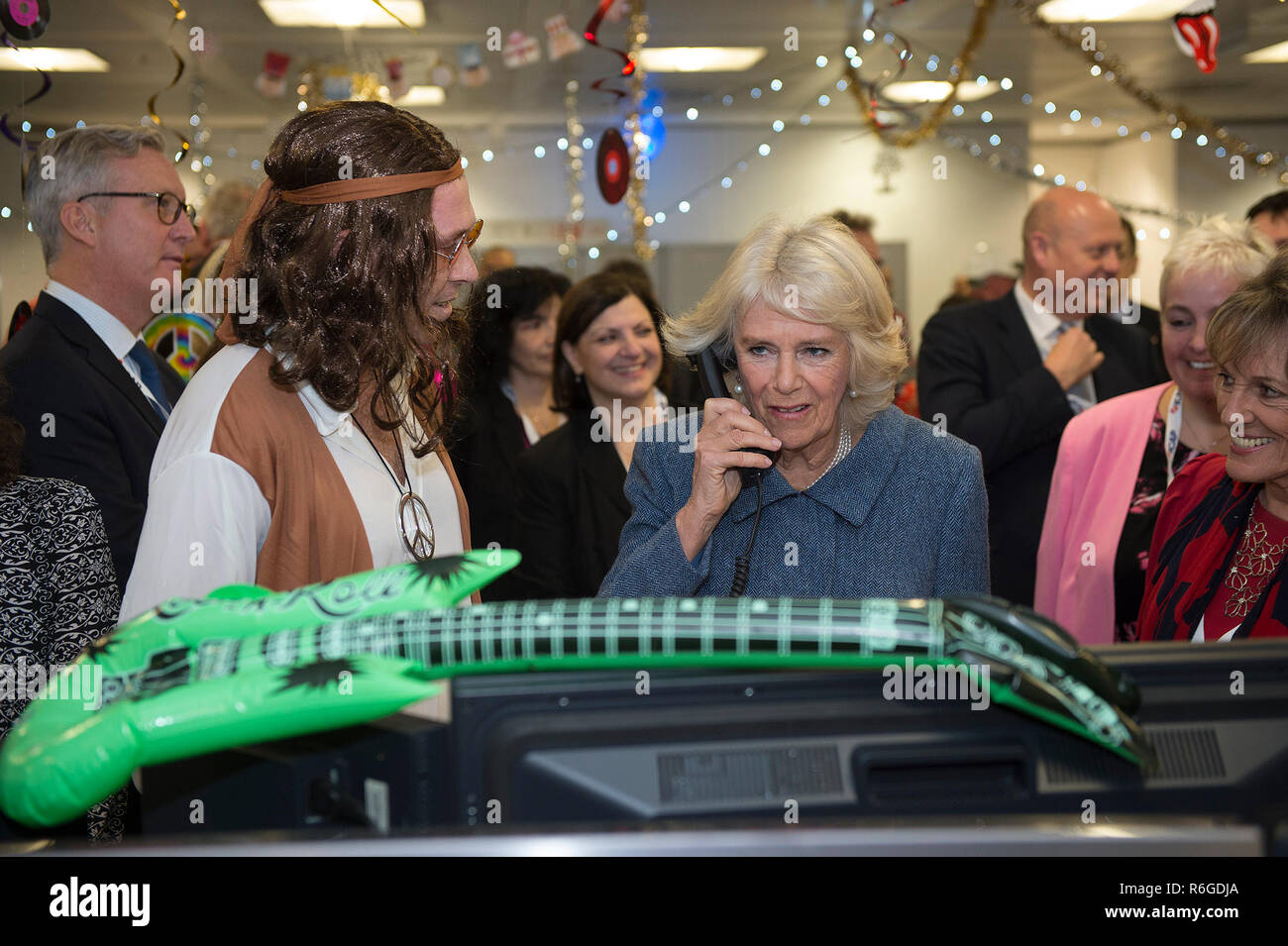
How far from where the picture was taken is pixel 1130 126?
9531 millimetres

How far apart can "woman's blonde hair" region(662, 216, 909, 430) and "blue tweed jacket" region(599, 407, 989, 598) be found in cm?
10

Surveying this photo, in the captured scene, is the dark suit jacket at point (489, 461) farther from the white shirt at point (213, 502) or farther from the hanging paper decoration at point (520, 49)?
the hanging paper decoration at point (520, 49)

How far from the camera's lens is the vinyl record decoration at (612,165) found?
6.14 meters

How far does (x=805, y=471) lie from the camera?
1.84m

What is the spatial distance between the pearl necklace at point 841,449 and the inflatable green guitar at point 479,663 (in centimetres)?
99

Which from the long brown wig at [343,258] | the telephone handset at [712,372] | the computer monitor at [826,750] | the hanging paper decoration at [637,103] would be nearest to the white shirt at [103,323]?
the long brown wig at [343,258]

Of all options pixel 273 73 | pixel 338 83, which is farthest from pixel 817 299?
pixel 273 73

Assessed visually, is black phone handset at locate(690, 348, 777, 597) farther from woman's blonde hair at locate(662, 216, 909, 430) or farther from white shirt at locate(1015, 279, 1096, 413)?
white shirt at locate(1015, 279, 1096, 413)

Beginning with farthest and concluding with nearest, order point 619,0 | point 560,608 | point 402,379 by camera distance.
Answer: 1. point 619,0
2. point 402,379
3. point 560,608

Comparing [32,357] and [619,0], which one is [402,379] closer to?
[32,357]

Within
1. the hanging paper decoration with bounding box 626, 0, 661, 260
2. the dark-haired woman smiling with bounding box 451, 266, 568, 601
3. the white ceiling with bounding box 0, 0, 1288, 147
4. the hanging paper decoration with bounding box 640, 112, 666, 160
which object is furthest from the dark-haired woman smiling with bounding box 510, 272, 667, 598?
the hanging paper decoration with bounding box 640, 112, 666, 160

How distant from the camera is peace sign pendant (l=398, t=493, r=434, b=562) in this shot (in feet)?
4.98
